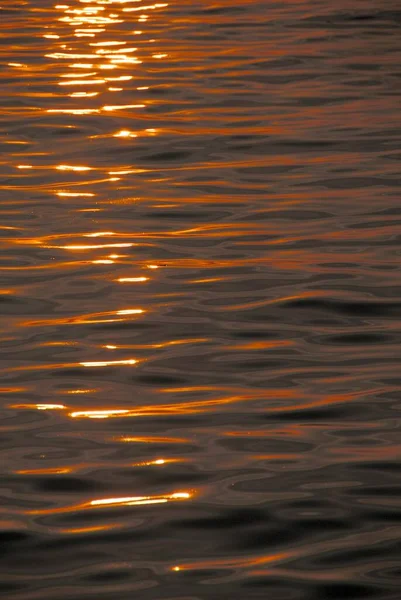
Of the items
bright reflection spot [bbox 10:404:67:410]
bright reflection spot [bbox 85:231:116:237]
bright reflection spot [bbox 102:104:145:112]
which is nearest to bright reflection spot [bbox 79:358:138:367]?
bright reflection spot [bbox 10:404:67:410]

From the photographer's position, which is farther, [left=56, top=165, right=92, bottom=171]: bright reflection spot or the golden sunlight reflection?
[left=56, top=165, right=92, bottom=171]: bright reflection spot

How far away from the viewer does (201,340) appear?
5.82 meters

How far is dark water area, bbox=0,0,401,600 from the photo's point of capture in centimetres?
404

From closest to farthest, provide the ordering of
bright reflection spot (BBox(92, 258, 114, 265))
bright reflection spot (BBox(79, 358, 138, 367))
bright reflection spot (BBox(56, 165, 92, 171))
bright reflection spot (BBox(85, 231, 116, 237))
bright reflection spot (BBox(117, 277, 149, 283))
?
1. bright reflection spot (BBox(79, 358, 138, 367))
2. bright reflection spot (BBox(117, 277, 149, 283))
3. bright reflection spot (BBox(92, 258, 114, 265))
4. bright reflection spot (BBox(85, 231, 116, 237))
5. bright reflection spot (BBox(56, 165, 92, 171))

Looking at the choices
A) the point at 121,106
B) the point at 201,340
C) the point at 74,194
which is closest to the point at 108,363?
the point at 201,340

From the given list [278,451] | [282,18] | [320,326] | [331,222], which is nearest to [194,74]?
[282,18]

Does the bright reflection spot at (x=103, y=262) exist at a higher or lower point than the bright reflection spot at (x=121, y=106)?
lower

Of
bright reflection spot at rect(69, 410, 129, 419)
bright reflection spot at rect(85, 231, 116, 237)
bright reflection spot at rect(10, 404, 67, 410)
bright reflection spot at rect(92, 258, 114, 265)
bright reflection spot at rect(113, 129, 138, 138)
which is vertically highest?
bright reflection spot at rect(113, 129, 138, 138)

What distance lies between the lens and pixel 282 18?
652 inches

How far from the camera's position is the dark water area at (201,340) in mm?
4043

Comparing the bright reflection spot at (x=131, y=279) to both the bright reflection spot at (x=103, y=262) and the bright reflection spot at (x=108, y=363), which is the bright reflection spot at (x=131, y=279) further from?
the bright reflection spot at (x=108, y=363)

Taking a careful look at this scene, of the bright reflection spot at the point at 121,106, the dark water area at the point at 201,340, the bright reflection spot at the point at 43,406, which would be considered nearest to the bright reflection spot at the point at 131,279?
the dark water area at the point at 201,340

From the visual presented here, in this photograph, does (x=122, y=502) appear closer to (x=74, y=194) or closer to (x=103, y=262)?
(x=103, y=262)

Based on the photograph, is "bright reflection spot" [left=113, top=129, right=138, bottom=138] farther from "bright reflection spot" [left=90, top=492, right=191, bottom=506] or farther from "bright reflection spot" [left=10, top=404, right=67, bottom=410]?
"bright reflection spot" [left=90, top=492, right=191, bottom=506]
